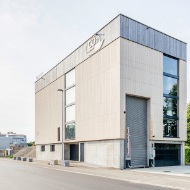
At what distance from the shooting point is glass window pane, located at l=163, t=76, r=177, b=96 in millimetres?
36150

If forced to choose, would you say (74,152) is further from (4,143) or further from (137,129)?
(4,143)

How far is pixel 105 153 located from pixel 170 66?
14.5 m

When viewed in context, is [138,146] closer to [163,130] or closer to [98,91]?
[163,130]

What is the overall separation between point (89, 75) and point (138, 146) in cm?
1180

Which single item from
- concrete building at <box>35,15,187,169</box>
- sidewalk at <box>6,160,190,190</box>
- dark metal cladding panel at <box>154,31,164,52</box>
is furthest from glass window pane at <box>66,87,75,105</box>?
sidewalk at <box>6,160,190,190</box>

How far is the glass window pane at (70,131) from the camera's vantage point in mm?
42741

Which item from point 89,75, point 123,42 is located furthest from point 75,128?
point 123,42

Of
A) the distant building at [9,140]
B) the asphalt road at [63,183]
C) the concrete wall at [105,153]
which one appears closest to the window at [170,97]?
the concrete wall at [105,153]

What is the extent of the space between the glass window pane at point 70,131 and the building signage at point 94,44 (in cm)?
1203

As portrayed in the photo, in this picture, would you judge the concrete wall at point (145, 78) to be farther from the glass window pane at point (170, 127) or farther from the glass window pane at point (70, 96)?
the glass window pane at point (70, 96)

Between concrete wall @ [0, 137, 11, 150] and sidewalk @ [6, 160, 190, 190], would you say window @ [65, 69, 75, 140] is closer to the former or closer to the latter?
sidewalk @ [6, 160, 190, 190]

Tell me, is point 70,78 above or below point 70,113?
above

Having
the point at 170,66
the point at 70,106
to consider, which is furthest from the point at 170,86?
the point at 70,106

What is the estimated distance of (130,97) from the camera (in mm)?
32531
